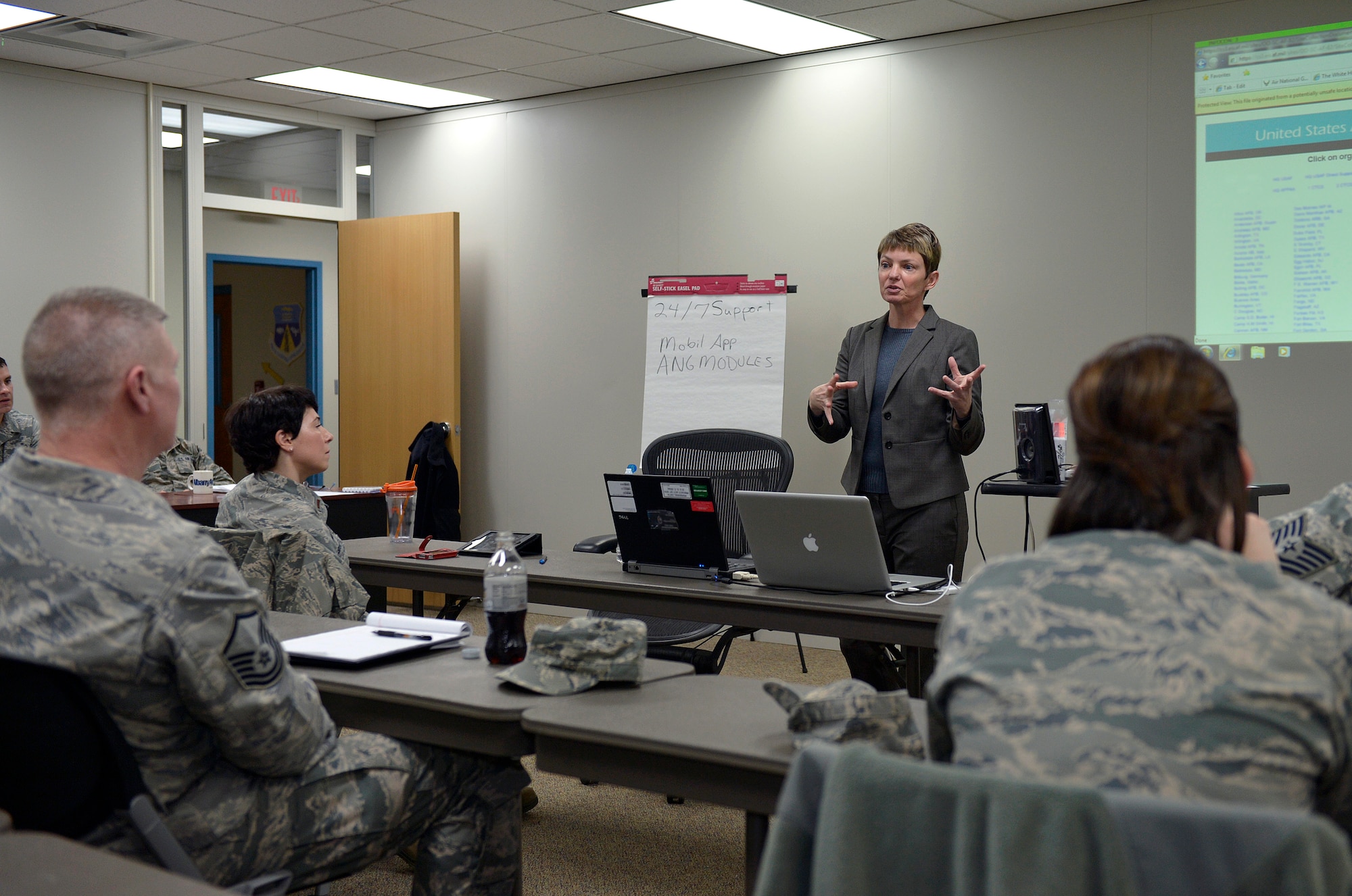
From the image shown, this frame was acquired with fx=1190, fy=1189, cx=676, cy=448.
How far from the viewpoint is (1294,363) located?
14.7 feet

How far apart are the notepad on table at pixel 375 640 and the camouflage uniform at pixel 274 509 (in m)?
0.57

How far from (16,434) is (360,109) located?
282 centimetres

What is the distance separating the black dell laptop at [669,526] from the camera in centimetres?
290

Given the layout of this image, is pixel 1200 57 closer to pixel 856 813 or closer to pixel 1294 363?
pixel 1294 363

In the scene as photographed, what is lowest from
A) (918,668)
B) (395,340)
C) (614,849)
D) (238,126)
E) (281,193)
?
(614,849)

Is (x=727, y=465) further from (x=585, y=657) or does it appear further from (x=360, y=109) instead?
(x=360, y=109)

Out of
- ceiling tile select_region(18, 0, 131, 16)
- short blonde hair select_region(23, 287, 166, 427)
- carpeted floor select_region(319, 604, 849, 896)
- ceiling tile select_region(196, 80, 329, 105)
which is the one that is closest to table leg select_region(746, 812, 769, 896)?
short blonde hair select_region(23, 287, 166, 427)

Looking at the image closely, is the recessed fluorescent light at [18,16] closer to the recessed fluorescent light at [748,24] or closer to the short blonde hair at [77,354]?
the recessed fluorescent light at [748,24]

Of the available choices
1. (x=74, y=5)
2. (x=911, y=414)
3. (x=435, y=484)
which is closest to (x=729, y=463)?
(x=911, y=414)

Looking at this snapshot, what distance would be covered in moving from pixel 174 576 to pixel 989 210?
4.35m

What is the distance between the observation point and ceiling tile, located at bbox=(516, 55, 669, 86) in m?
5.88

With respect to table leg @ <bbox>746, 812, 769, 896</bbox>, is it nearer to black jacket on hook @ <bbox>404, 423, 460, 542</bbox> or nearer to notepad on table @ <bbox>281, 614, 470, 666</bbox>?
notepad on table @ <bbox>281, 614, 470, 666</bbox>

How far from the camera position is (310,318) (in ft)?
31.5

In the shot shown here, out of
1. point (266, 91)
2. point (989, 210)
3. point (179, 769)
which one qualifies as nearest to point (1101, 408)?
point (179, 769)
